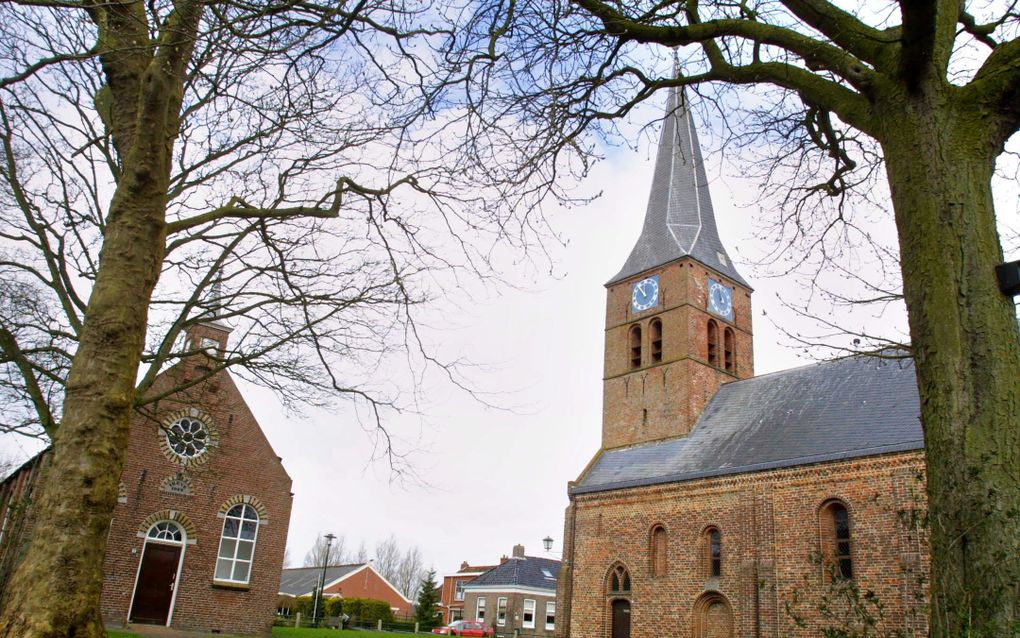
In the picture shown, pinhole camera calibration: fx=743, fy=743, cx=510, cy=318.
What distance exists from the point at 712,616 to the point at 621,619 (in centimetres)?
343

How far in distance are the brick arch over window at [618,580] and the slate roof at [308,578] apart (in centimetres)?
3100

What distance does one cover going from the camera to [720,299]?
30469 millimetres

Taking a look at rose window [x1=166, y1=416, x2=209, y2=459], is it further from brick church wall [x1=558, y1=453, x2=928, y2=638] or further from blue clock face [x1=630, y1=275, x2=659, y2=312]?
blue clock face [x1=630, y1=275, x2=659, y2=312]

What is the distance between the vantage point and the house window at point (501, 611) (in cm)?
4388

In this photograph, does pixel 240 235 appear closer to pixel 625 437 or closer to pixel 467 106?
pixel 467 106

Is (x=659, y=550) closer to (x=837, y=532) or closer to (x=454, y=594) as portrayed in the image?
(x=837, y=532)

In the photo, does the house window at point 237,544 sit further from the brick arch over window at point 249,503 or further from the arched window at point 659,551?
the arched window at point 659,551

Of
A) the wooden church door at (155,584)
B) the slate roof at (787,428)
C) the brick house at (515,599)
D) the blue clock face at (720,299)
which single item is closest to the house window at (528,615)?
the brick house at (515,599)

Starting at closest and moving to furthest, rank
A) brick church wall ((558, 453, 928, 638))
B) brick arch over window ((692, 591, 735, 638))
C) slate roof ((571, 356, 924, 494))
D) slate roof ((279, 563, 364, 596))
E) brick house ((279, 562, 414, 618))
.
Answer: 1. brick church wall ((558, 453, 928, 638))
2. slate roof ((571, 356, 924, 494))
3. brick arch over window ((692, 591, 735, 638))
4. brick house ((279, 562, 414, 618))
5. slate roof ((279, 563, 364, 596))

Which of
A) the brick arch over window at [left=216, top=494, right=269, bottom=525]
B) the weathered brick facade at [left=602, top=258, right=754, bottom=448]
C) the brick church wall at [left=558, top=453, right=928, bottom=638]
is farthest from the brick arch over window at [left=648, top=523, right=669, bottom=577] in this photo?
the brick arch over window at [left=216, top=494, right=269, bottom=525]

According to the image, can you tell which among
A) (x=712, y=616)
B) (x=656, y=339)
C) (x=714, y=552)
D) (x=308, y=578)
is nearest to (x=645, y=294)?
(x=656, y=339)

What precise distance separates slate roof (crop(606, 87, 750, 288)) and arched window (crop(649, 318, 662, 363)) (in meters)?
2.60

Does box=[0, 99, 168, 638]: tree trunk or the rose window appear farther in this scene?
the rose window

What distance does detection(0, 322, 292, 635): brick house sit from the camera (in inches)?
752
